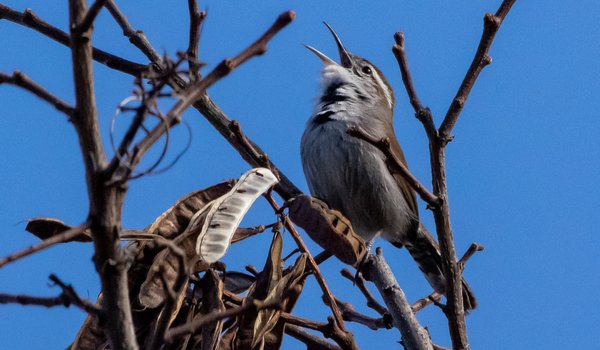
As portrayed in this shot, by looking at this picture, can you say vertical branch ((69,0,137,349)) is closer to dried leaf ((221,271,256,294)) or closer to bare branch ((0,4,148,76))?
dried leaf ((221,271,256,294))

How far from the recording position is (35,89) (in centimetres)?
169

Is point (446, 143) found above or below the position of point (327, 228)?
above

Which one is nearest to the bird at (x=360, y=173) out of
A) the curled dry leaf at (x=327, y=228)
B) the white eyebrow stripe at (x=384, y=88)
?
the white eyebrow stripe at (x=384, y=88)

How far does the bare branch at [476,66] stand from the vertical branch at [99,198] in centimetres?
186

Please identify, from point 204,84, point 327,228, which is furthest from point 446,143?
point 204,84

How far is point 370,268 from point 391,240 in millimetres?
2064

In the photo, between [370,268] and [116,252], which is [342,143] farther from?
[116,252]

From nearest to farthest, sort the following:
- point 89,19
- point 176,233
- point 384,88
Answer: point 89,19 < point 176,233 < point 384,88

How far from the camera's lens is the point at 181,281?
5.82 feet

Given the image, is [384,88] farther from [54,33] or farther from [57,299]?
[57,299]

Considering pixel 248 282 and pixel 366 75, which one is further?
pixel 366 75

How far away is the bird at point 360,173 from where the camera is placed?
5676 millimetres

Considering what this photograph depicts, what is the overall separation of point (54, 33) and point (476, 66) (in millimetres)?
2032

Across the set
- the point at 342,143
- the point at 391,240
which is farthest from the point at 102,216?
the point at 391,240
